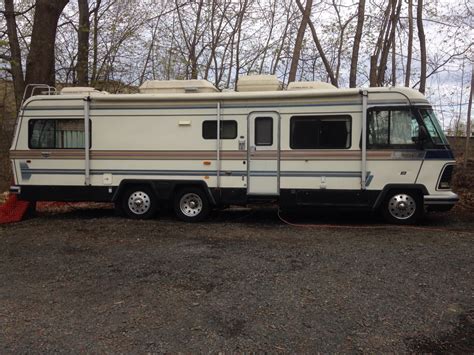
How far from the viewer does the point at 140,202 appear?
1021 cm

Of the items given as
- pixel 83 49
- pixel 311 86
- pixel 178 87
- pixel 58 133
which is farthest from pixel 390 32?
pixel 58 133

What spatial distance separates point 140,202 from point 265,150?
2.90 meters

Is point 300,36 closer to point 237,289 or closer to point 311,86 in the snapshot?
point 311,86

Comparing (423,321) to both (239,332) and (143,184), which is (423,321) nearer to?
(239,332)

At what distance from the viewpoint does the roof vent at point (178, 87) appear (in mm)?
10016

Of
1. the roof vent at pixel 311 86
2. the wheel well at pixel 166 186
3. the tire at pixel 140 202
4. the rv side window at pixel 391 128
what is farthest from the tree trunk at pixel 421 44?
the tire at pixel 140 202

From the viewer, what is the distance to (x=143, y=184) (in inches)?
401

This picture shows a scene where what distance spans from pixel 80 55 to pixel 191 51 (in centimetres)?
727

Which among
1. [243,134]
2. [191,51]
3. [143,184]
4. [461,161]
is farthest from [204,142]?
[191,51]

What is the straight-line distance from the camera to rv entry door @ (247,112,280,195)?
953cm

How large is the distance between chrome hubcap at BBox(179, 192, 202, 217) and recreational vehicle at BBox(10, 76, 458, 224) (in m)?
0.02

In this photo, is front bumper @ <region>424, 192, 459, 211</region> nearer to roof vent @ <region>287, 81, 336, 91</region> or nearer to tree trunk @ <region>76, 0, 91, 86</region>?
roof vent @ <region>287, 81, 336, 91</region>

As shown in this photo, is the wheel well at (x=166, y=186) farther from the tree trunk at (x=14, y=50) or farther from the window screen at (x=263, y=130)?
the tree trunk at (x=14, y=50)

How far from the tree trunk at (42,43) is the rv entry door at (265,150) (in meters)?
6.50
